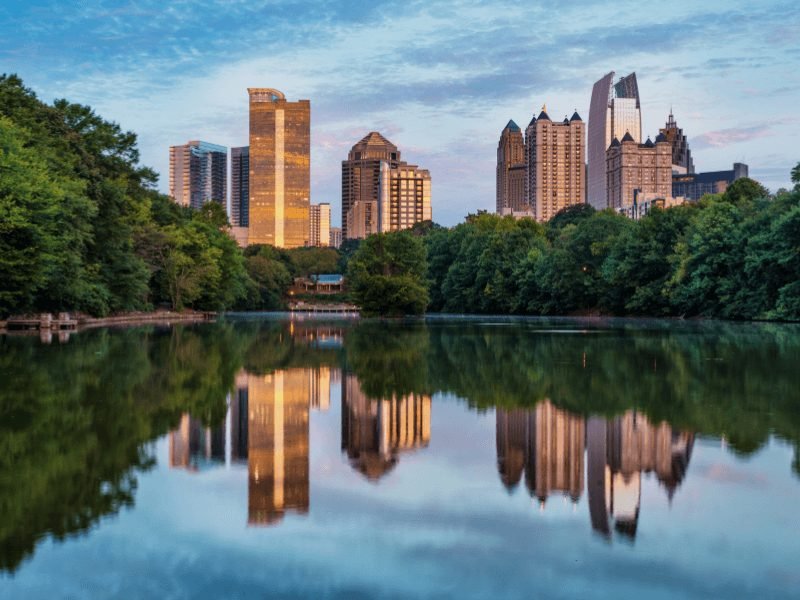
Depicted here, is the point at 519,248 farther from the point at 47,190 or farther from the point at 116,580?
the point at 116,580

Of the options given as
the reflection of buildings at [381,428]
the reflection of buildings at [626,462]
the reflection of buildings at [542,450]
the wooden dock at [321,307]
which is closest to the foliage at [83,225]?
the reflection of buildings at [381,428]

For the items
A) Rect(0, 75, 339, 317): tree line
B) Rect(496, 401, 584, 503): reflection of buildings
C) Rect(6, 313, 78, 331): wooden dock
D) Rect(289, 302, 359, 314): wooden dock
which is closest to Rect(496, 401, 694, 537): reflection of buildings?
Rect(496, 401, 584, 503): reflection of buildings

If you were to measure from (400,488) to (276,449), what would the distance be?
234 cm

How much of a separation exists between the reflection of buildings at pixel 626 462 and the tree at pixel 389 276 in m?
60.2

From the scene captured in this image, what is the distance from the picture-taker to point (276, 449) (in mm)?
9930

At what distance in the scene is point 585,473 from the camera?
8.51 m

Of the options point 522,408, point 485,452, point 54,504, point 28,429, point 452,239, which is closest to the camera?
point 54,504

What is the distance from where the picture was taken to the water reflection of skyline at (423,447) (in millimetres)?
7609

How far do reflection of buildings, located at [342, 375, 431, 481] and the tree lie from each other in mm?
56983

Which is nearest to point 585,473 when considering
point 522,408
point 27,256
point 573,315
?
point 522,408

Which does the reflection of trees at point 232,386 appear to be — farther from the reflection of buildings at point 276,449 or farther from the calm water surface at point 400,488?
the reflection of buildings at point 276,449

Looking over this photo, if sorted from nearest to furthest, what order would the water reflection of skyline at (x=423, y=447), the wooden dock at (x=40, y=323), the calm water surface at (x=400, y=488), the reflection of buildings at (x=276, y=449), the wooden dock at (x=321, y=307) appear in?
the calm water surface at (x=400, y=488) → the reflection of buildings at (x=276, y=449) → the water reflection of skyline at (x=423, y=447) → the wooden dock at (x=40, y=323) → the wooden dock at (x=321, y=307)

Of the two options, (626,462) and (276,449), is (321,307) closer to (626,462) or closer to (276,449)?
(276,449)

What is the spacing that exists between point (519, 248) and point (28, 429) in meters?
85.8
